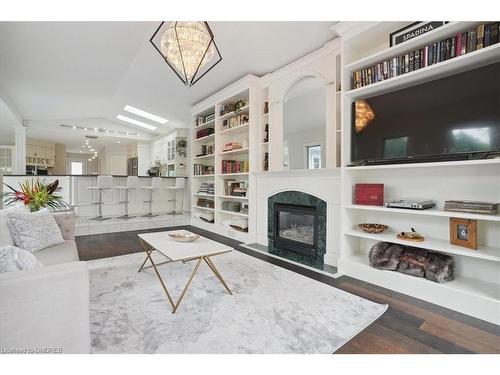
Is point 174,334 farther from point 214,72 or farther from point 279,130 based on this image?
point 214,72

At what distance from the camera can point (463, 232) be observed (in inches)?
81.7

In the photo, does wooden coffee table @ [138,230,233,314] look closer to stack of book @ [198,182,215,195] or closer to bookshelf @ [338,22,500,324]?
bookshelf @ [338,22,500,324]

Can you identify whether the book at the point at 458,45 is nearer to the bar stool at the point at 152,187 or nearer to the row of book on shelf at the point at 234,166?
the row of book on shelf at the point at 234,166

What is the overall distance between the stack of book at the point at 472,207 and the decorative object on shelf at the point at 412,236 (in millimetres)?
342

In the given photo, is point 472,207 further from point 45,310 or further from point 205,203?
point 205,203

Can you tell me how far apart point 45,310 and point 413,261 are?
2670mm

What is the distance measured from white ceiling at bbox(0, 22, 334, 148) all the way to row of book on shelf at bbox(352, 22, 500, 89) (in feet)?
2.45

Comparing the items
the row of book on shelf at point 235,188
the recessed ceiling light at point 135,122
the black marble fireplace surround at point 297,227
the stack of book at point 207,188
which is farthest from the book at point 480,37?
the recessed ceiling light at point 135,122

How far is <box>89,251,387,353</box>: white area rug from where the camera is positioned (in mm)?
1517

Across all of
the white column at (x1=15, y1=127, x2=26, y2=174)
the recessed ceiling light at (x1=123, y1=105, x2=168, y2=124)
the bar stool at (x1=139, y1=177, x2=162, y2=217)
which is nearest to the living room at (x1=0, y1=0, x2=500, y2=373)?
the bar stool at (x1=139, y1=177, x2=162, y2=217)

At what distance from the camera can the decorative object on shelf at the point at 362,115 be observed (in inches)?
101

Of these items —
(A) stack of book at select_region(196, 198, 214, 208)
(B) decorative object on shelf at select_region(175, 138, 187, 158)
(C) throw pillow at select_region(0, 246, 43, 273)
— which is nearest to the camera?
(C) throw pillow at select_region(0, 246, 43, 273)

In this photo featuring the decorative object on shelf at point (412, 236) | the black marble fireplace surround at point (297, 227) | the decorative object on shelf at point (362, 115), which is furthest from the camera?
the black marble fireplace surround at point (297, 227)

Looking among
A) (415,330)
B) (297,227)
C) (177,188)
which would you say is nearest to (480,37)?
(415,330)
